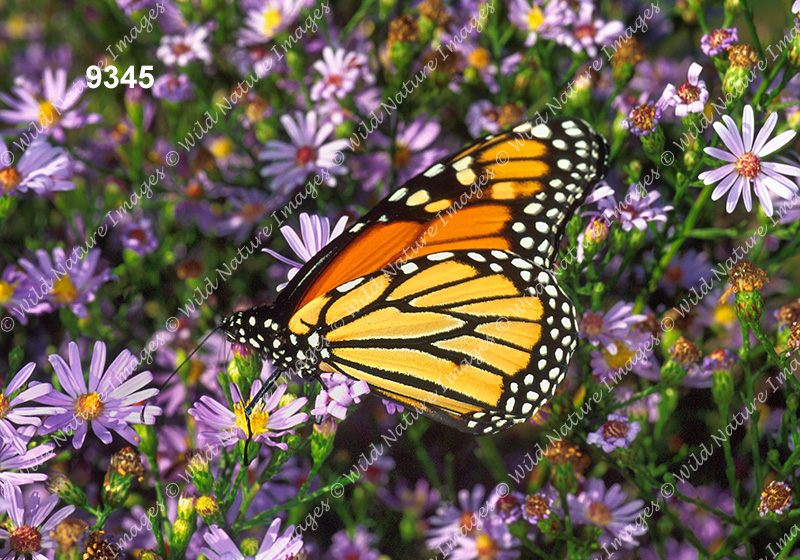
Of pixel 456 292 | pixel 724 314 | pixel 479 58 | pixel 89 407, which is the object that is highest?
pixel 479 58

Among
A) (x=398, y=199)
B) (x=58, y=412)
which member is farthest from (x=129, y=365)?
(x=398, y=199)

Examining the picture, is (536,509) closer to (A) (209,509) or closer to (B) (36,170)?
(A) (209,509)

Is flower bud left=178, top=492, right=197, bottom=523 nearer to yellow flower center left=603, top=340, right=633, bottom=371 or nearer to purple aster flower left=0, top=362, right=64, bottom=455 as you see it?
purple aster flower left=0, top=362, right=64, bottom=455

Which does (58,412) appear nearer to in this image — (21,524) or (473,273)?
(21,524)

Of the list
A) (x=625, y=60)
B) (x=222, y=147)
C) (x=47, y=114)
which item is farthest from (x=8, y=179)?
(x=625, y=60)

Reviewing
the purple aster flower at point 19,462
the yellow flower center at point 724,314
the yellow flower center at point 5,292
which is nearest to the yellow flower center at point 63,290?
the yellow flower center at point 5,292
